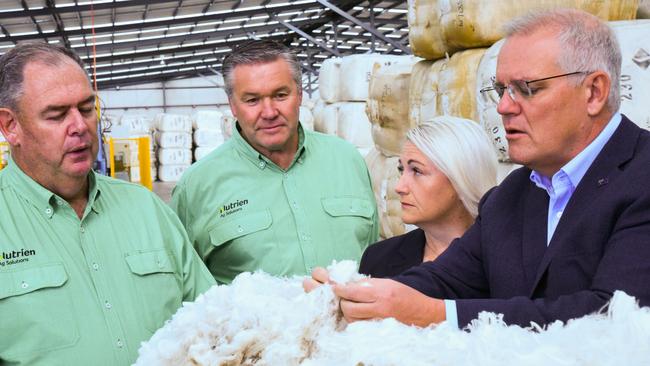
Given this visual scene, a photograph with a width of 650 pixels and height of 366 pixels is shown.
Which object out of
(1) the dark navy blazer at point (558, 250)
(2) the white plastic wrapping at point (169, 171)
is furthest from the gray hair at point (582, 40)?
(2) the white plastic wrapping at point (169, 171)

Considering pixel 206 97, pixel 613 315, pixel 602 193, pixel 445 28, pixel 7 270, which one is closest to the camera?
pixel 613 315

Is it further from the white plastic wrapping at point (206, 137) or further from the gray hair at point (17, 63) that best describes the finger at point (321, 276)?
the white plastic wrapping at point (206, 137)

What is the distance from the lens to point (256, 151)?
247 centimetres

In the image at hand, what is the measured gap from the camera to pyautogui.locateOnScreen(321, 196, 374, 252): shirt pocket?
250 centimetres

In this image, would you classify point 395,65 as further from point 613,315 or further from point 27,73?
point 613,315

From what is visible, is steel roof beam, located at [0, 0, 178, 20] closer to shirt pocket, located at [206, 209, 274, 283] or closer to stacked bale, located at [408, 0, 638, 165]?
stacked bale, located at [408, 0, 638, 165]

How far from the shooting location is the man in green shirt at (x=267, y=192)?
2.38m

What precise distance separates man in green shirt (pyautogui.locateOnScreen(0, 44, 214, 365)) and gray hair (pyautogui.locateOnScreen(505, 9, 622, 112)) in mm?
1199

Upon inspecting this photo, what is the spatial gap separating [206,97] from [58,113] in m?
29.3

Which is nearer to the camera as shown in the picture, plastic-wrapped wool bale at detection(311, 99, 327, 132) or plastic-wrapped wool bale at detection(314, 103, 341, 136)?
plastic-wrapped wool bale at detection(314, 103, 341, 136)

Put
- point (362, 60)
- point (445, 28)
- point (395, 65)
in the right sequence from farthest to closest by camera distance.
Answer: point (362, 60)
point (395, 65)
point (445, 28)

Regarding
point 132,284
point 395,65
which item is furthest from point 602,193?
point 395,65

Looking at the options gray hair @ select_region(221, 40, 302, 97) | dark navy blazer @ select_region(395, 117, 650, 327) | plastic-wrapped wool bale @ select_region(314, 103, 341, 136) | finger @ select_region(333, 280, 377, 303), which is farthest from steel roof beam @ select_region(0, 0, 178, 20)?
finger @ select_region(333, 280, 377, 303)

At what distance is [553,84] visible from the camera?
1.18 m
